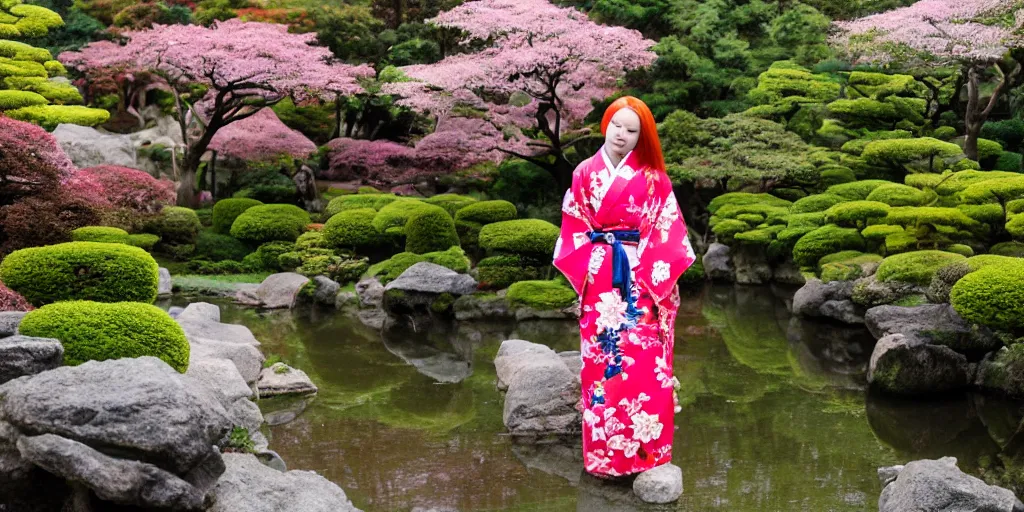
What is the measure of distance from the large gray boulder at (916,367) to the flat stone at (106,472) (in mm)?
6203

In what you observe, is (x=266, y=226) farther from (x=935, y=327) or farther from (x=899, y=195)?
(x=935, y=327)

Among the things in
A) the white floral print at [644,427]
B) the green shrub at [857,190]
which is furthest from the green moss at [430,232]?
the white floral print at [644,427]

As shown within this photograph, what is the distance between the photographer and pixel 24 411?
13.1ft

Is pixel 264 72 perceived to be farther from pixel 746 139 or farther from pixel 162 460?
pixel 162 460

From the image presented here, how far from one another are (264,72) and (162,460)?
596 inches

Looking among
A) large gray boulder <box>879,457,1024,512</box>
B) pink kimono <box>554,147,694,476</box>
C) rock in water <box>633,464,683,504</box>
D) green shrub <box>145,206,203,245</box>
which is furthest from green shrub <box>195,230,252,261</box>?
large gray boulder <box>879,457,1024,512</box>

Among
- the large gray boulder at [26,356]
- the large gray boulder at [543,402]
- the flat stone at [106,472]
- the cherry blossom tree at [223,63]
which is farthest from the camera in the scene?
the cherry blossom tree at [223,63]

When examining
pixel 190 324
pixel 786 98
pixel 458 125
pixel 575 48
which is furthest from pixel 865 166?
pixel 190 324

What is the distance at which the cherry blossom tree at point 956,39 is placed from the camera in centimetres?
1534

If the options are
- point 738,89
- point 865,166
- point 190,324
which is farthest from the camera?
point 738,89

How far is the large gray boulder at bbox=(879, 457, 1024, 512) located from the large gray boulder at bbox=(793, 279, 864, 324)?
7.07 meters

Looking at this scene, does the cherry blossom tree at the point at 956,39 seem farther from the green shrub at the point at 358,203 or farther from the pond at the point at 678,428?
the green shrub at the point at 358,203

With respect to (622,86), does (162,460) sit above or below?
above

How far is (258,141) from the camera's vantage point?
20.2 metres
